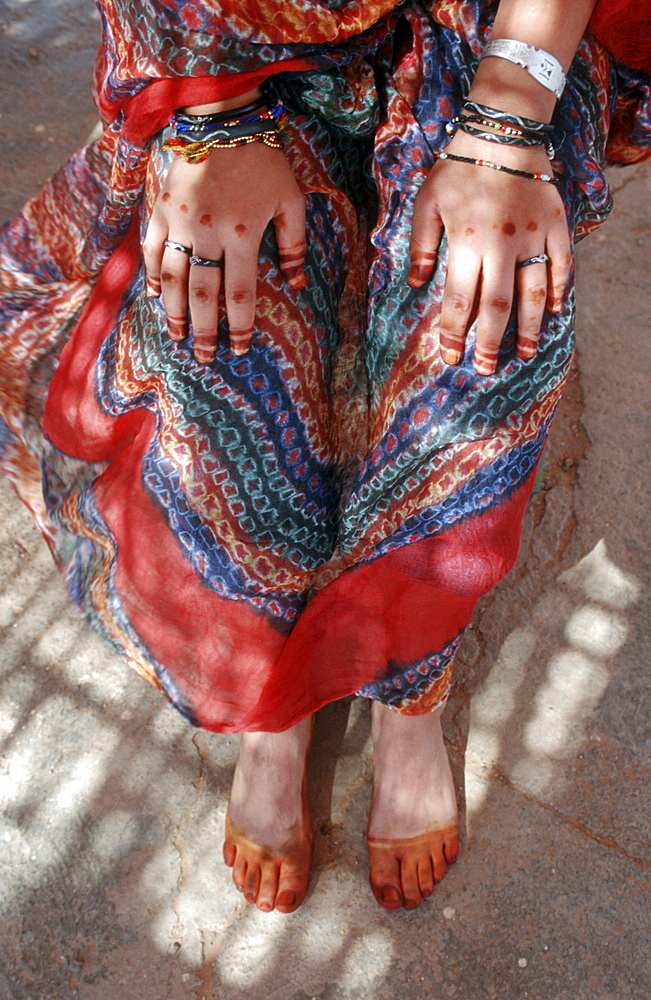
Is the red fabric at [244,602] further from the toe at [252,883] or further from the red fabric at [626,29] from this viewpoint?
the red fabric at [626,29]

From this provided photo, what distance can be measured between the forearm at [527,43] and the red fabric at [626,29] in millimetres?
36

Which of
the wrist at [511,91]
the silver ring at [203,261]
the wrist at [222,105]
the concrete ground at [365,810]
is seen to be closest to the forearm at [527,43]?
the wrist at [511,91]

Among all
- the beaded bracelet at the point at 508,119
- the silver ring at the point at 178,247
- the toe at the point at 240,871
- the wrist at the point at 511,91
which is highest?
the wrist at the point at 511,91

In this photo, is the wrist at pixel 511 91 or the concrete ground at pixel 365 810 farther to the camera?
the concrete ground at pixel 365 810

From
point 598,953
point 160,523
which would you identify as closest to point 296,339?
point 160,523

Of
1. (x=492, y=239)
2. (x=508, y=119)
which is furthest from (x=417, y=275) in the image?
(x=508, y=119)

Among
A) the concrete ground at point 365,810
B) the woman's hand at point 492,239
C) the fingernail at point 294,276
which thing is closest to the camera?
the woman's hand at point 492,239

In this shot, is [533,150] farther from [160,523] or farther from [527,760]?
[527,760]

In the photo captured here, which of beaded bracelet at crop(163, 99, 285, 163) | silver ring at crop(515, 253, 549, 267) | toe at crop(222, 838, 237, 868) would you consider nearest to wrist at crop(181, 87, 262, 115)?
beaded bracelet at crop(163, 99, 285, 163)

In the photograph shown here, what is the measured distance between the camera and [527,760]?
146cm

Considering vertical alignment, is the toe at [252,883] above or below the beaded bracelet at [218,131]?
below

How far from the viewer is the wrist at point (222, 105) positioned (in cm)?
98

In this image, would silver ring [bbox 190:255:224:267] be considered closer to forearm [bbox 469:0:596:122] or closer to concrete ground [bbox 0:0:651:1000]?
forearm [bbox 469:0:596:122]

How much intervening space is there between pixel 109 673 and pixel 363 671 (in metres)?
0.58
